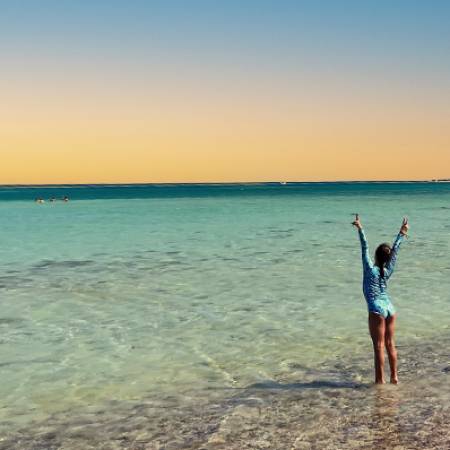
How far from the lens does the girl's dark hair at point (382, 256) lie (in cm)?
862

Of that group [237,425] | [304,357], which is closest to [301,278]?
[304,357]

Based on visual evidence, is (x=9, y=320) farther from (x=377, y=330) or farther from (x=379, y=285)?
(x=379, y=285)

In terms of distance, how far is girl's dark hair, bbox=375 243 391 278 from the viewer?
862 centimetres

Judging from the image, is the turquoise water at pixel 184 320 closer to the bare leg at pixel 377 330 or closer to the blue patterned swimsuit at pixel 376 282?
the bare leg at pixel 377 330

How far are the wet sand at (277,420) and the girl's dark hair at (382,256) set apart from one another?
1.92 meters

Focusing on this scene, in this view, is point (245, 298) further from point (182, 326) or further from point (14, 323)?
point (14, 323)

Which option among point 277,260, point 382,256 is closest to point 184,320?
point 382,256

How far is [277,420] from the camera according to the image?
807 cm

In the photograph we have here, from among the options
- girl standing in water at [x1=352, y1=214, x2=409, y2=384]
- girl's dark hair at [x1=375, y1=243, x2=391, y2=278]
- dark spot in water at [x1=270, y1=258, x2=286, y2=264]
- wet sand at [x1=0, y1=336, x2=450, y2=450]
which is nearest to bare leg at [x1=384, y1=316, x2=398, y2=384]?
girl standing in water at [x1=352, y1=214, x2=409, y2=384]

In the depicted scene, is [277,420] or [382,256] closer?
[277,420]

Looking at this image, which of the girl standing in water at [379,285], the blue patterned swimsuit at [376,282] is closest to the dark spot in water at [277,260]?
the girl standing in water at [379,285]

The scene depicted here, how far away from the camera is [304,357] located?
11.1 metres

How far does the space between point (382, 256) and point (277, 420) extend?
9.02ft

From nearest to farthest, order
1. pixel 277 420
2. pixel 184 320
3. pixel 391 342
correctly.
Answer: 1. pixel 277 420
2. pixel 391 342
3. pixel 184 320
